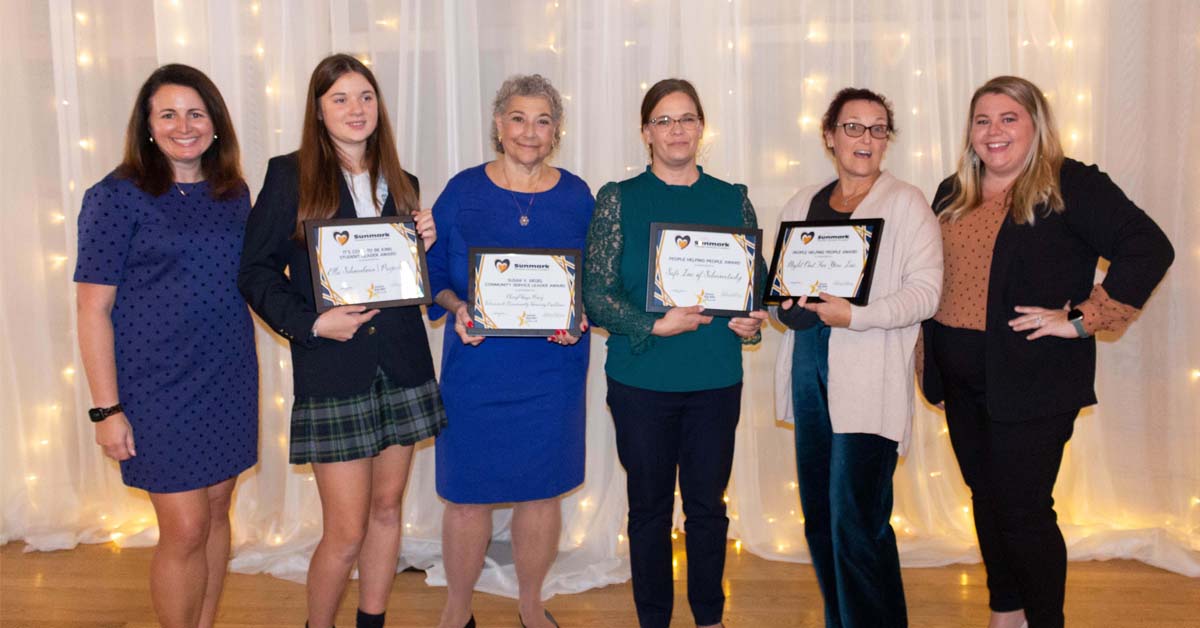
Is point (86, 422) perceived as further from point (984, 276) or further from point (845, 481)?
point (984, 276)

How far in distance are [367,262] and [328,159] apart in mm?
310

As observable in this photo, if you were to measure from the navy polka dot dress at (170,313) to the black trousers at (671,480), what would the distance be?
1.12 m

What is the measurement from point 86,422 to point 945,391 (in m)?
3.57

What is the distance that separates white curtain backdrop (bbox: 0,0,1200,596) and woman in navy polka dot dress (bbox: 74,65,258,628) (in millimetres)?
1240

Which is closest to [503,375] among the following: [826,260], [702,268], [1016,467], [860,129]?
[702,268]

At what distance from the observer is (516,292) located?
2414mm

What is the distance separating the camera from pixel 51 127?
368 cm

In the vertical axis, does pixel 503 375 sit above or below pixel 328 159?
below

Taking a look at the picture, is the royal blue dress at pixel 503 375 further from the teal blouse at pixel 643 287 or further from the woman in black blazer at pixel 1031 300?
the woman in black blazer at pixel 1031 300

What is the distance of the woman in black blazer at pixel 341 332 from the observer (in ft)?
7.15

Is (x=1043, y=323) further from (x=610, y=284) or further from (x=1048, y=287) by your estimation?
(x=610, y=284)

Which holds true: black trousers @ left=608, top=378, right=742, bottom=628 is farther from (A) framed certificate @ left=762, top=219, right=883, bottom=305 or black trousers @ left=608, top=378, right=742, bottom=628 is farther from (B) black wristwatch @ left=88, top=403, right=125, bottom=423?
(B) black wristwatch @ left=88, top=403, right=125, bottom=423

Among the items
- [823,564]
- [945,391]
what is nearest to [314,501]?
[823,564]

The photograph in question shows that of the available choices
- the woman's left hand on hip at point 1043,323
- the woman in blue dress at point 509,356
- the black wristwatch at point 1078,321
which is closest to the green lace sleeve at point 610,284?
the woman in blue dress at point 509,356
